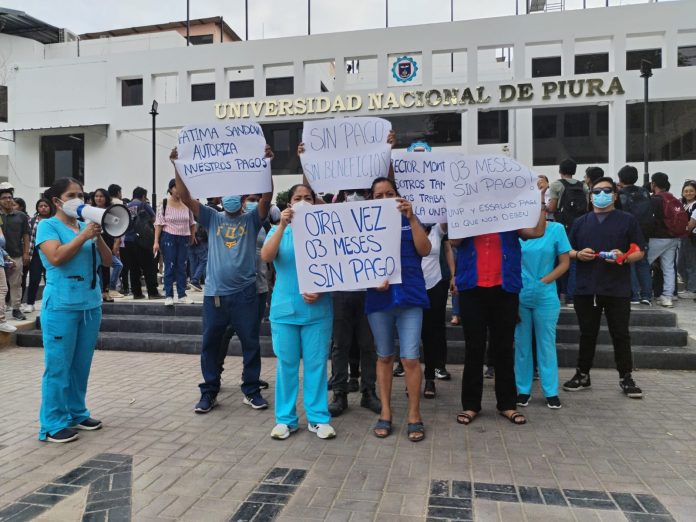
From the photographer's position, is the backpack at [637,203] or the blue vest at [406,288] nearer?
the blue vest at [406,288]

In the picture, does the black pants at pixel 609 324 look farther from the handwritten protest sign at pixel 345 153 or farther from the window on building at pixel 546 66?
the window on building at pixel 546 66

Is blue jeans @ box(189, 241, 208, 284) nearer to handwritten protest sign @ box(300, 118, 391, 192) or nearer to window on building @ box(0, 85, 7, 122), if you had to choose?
handwritten protest sign @ box(300, 118, 391, 192)

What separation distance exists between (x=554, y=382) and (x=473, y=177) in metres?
2.11

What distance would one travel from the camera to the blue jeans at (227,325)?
485cm

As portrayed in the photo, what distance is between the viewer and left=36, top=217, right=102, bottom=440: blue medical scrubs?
4219mm

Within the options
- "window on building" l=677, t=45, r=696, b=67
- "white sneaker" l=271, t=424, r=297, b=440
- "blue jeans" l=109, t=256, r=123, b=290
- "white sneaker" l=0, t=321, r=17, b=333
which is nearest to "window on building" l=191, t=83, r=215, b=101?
"blue jeans" l=109, t=256, r=123, b=290

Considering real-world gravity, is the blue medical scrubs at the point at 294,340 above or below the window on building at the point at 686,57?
below

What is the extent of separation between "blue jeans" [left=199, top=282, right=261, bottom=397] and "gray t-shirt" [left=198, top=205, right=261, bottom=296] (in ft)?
0.28

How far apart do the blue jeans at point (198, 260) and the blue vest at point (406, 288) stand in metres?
5.92

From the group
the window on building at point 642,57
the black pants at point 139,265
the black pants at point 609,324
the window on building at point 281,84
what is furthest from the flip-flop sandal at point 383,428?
the window on building at point 281,84

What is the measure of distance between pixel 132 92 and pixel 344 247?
26977mm

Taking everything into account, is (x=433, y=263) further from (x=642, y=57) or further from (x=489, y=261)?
(x=642, y=57)

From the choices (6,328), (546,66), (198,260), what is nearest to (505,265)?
(198,260)

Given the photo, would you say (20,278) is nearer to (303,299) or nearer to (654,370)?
(303,299)
